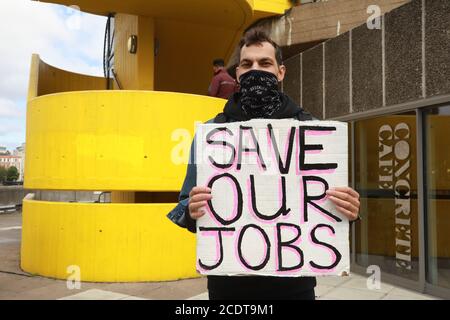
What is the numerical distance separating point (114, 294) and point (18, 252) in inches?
183

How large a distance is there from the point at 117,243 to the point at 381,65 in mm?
4906

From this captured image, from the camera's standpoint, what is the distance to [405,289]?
6.47m

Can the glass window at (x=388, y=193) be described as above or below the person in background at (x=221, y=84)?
below

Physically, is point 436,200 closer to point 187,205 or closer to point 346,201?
point 346,201

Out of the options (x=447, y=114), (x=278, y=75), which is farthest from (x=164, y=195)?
(x=278, y=75)

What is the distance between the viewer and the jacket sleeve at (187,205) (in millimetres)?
2033

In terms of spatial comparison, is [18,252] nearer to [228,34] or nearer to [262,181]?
[228,34]

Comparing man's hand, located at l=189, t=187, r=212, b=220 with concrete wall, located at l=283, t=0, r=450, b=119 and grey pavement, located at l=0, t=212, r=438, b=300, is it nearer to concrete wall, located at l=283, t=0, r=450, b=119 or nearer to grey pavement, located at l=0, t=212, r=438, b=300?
grey pavement, located at l=0, t=212, r=438, b=300

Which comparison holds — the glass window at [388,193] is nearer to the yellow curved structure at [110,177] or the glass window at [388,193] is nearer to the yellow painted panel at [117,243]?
the yellow curved structure at [110,177]

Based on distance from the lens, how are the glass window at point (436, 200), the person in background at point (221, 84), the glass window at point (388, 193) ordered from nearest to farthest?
the glass window at point (436, 200) < the glass window at point (388, 193) < the person in background at point (221, 84)

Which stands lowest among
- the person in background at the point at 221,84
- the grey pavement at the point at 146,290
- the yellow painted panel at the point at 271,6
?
the grey pavement at the point at 146,290

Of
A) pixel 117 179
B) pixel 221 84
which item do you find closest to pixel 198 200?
pixel 117 179

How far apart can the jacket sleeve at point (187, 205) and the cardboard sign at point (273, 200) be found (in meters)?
0.10

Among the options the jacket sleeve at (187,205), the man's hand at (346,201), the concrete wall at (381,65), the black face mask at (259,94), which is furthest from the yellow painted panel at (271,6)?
the man's hand at (346,201)
